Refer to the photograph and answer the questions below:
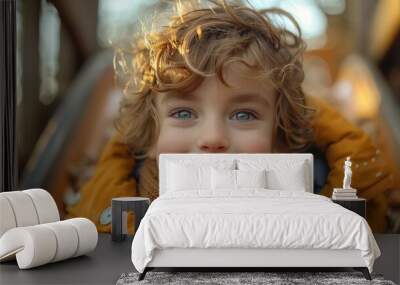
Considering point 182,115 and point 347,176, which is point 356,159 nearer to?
point 347,176

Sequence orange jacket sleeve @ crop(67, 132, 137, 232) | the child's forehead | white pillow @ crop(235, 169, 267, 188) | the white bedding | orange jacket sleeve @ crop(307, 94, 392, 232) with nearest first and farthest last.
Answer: the white bedding < white pillow @ crop(235, 169, 267, 188) < the child's forehead < orange jacket sleeve @ crop(307, 94, 392, 232) < orange jacket sleeve @ crop(67, 132, 137, 232)

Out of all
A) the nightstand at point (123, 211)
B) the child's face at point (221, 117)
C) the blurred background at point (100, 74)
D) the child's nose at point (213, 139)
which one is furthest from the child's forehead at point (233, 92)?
the nightstand at point (123, 211)

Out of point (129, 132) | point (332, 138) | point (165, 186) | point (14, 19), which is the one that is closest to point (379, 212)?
point (332, 138)

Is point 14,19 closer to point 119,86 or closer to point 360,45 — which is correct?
point 119,86

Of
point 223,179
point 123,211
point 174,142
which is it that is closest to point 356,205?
point 223,179

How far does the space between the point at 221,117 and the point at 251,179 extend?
0.85m

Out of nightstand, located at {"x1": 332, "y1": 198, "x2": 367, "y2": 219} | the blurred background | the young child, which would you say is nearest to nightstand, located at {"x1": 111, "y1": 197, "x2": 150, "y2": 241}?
the young child

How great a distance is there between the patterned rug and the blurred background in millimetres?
2138

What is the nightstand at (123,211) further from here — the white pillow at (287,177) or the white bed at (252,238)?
the white bed at (252,238)

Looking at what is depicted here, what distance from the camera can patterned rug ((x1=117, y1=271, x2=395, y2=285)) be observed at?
423cm

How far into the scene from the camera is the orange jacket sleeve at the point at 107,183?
6.42 metres

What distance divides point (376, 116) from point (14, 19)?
3713 mm

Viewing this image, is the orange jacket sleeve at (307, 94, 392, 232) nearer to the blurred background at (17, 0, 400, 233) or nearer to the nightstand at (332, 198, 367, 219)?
the blurred background at (17, 0, 400, 233)

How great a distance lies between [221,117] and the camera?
620 centimetres
